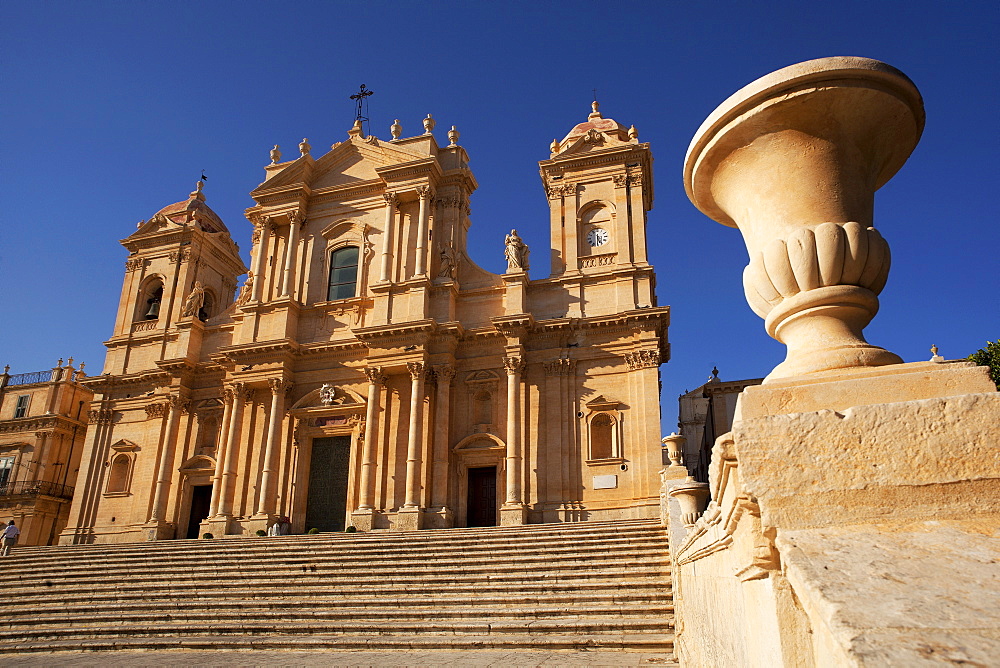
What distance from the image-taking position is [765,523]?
83.2 inches

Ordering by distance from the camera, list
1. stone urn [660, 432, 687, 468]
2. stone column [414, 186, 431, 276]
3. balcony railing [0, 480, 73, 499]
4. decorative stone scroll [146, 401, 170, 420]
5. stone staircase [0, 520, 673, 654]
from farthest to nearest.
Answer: balcony railing [0, 480, 73, 499] < decorative stone scroll [146, 401, 170, 420] < stone column [414, 186, 431, 276] < stone urn [660, 432, 687, 468] < stone staircase [0, 520, 673, 654]

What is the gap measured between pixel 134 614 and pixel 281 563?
9.30 ft

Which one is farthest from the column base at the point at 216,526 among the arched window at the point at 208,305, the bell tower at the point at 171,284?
the arched window at the point at 208,305

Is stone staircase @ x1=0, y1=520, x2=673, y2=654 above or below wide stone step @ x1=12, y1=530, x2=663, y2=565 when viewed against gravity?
below

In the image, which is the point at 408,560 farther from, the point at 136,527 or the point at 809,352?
the point at 136,527

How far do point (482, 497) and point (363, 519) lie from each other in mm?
3537

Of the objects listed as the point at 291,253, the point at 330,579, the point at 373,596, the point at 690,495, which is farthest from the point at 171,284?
the point at 690,495

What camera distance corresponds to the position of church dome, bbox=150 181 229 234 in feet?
98.3

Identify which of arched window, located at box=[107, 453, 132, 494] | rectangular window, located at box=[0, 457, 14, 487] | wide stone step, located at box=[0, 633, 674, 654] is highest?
rectangular window, located at box=[0, 457, 14, 487]

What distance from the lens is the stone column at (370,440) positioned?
828 inches

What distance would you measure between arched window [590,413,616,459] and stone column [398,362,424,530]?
16.7 ft

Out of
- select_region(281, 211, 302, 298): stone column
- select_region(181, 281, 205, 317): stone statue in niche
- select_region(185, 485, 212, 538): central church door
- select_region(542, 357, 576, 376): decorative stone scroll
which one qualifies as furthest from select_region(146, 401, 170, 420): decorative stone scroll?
select_region(542, 357, 576, 376): decorative stone scroll

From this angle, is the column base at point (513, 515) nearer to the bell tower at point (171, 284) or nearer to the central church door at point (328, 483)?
the central church door at point (328, 483)

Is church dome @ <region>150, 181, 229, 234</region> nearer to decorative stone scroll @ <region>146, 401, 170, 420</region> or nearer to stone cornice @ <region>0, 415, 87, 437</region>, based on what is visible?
decorative stone scroll @ <region>146, 401, 170, 420</region>
